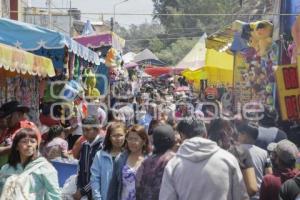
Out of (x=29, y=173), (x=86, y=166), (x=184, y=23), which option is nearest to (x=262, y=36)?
(x=86, y=166)

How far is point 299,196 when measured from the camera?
15.7 ft

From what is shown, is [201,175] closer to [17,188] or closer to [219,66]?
[17,188]

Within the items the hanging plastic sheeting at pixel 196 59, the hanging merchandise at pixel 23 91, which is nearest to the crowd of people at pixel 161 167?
the hanging merchandise at pixel 23 91

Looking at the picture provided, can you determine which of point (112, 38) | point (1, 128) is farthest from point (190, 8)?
point (1, 128)

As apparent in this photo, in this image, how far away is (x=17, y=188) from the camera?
5.02 metres

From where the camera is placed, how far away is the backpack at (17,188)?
16.4ft

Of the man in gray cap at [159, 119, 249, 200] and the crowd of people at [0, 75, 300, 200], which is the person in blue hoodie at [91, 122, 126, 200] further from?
the man in gray cap at [159, 119, 249, 200]

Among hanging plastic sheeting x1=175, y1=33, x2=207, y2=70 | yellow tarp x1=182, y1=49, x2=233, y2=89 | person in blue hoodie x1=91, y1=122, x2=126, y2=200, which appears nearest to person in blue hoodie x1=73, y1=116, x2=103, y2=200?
person in blue hoodie x1=91, y1=122, x2=126, y2=200

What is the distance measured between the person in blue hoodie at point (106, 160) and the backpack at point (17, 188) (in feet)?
3.49

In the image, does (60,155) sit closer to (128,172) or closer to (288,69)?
(128,172)

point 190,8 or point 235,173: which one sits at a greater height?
point 190,8

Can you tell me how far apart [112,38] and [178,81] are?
22.1m

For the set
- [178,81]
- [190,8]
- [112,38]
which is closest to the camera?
[112,38]

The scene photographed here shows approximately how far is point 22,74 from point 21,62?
1.92m
